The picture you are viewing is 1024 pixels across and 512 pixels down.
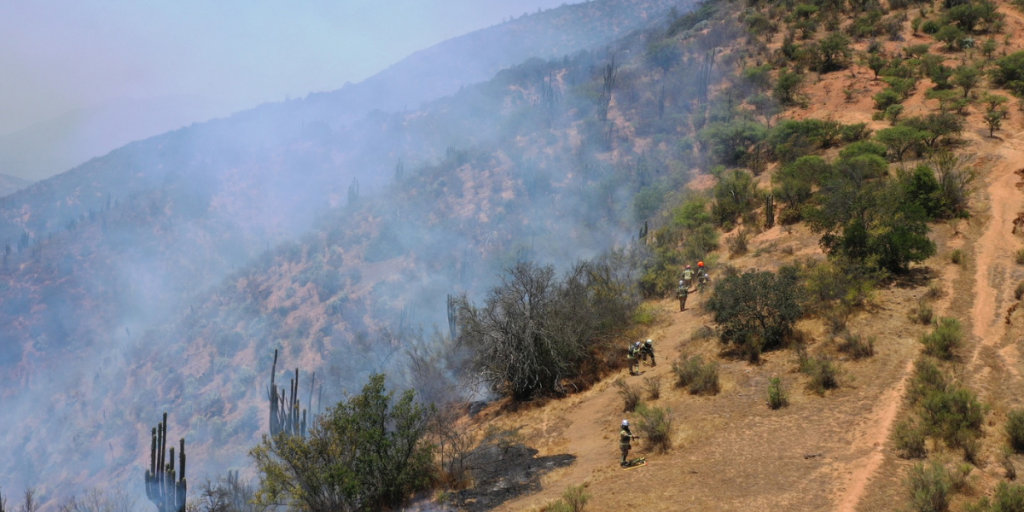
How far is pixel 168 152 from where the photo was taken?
7512 centimetres

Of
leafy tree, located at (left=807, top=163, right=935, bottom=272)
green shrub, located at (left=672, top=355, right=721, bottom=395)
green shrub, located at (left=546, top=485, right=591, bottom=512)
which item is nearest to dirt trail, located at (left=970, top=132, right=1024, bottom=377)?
leafy tree, located at (left=807, top=163, right=935, bottom=272)

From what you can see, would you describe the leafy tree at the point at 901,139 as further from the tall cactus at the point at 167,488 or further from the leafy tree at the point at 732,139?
the tall cactus at the point at 167,488

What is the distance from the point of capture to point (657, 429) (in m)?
12.7

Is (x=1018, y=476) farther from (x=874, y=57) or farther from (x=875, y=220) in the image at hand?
(x=874, y=57)

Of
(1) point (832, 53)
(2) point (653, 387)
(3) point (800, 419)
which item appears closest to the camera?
(3) point (800, 419)

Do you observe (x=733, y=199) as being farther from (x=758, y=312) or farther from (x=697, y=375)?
(x=697, y=375)

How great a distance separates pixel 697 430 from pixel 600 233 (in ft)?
92.2

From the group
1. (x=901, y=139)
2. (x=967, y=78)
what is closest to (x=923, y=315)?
(x=901, y=139)

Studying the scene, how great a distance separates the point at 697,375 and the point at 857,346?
375 cm

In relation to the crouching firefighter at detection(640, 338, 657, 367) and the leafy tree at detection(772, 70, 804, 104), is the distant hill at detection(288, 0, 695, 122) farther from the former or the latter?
the crouching firefighter at detection(640, 338, 657, 367)

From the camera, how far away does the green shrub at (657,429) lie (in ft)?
41.1

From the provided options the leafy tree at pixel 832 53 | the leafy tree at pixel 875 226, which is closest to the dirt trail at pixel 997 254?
the leafy tree at pixel 875 226

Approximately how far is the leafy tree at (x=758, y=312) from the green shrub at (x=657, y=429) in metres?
4.14

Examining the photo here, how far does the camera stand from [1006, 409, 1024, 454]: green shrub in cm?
985
